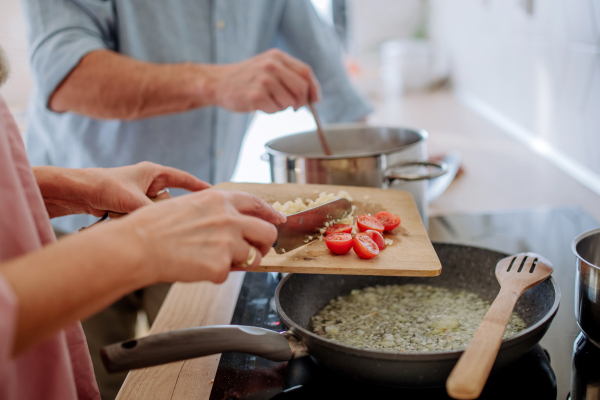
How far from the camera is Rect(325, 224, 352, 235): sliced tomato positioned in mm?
676

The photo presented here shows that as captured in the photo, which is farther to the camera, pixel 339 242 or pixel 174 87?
pixel 174 87

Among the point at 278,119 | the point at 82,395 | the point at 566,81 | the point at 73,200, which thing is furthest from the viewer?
the point at 278,119

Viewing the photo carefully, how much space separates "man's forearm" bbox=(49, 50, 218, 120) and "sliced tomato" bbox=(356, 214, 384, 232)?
513mm

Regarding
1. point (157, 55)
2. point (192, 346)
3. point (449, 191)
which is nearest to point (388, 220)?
point (192, 346)

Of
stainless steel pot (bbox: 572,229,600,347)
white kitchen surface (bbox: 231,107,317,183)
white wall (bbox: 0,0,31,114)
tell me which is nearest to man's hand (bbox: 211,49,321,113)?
stainless steel pot (bbox: 572,229,600,347)

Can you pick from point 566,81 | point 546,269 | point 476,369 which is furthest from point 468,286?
point 566,81

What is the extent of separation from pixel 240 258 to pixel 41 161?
1.00 metres

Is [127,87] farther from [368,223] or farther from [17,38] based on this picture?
[17,38]

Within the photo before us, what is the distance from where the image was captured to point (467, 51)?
11.0ft

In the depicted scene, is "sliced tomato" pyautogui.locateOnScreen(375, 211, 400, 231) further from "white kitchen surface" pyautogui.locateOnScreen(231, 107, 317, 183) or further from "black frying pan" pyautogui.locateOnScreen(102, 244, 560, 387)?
"white kitchen surface" pyautogui.locateOnScreen(231, 107, 317, 183)

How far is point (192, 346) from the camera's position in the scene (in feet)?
1.72

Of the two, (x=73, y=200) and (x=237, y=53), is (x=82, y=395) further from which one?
(x=237, y=53)

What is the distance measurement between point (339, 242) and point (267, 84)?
0.47m

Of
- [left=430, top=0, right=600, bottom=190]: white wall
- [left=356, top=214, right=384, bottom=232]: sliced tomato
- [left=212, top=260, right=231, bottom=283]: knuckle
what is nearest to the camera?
[left=212, top=260, right=231, bottom=283]: knuckle
